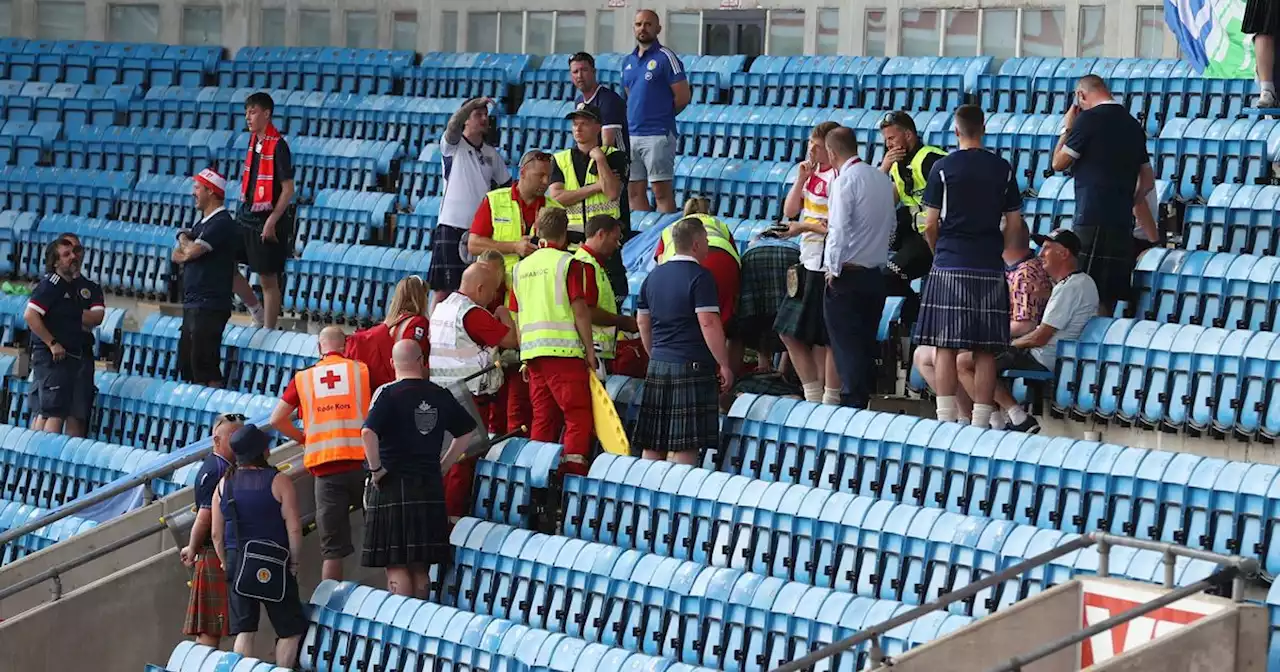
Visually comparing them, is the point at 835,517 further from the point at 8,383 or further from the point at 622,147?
the point at 8,383

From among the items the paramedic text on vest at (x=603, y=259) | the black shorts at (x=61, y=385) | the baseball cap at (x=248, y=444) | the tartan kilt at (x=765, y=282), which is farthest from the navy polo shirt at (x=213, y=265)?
the tartan kilt at (x=765, y=282)

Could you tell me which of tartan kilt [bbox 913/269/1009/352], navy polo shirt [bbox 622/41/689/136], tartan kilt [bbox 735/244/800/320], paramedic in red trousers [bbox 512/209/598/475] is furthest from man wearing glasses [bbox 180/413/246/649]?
navy polo shirt [bbox 622/41/689/136]

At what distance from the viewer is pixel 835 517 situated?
10.3 m

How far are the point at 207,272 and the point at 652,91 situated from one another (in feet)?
10.5

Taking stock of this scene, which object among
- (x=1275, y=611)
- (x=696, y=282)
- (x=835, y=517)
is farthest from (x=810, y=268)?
(x=1275, y=611)

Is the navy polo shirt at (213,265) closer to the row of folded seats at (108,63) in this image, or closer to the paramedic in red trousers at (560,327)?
the paramedic in red trousers at (560,327)

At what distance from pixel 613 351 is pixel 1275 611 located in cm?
452

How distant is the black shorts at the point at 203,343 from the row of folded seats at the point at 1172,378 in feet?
20.1

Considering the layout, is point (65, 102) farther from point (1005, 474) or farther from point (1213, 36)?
point (1005, 474)

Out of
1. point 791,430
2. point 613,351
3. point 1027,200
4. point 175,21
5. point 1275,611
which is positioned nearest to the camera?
point 1275,611

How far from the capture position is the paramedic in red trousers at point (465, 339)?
1145 cm

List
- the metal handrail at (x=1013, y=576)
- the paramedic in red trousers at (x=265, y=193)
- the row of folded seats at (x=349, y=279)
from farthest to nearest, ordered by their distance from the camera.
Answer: the row of folded seats at (x=349, y=279) → the paramedic in red trousers at (x=265, y=193) → the metal handrail at (x=1013, y=576)

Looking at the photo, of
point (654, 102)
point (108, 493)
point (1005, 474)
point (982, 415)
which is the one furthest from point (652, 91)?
point (1005, 474)

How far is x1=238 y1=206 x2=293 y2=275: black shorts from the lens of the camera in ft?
48.9
